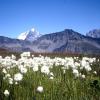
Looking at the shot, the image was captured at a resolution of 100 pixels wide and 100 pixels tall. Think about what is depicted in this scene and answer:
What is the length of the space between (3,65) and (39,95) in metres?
5.93

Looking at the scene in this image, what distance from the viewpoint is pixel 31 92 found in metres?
9.92

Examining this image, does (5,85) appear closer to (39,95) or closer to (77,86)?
(39,95)

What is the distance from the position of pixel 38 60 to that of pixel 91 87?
168 inches

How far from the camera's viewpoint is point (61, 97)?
947 cm

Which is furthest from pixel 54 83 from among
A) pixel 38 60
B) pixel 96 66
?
pixel 96 66

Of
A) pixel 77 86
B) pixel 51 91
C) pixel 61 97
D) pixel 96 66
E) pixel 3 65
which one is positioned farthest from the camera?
pixel 96 66

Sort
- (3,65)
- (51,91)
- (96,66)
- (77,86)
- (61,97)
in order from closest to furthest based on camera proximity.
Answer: (61,97)
(51,91)
(77,86)
(3,65)
(96,66)

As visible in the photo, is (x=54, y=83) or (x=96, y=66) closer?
(x=54, y=83)

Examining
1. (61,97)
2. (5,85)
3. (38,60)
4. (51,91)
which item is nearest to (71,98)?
(61,97)

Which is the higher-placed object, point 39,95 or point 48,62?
point 48,62

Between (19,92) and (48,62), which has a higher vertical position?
(48,62)

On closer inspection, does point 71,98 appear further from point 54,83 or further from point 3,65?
point 3,65

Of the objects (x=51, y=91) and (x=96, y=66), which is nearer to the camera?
(x=51, y=91)

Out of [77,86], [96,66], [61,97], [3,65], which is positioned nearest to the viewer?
[61,97]
